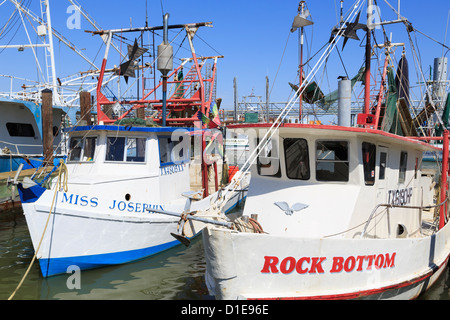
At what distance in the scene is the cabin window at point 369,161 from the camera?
707cm

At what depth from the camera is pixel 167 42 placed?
1178cm

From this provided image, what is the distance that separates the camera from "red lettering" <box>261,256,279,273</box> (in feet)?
18.6

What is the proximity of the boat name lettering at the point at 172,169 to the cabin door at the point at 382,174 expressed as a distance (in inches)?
239

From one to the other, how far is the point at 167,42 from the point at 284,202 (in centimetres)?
694

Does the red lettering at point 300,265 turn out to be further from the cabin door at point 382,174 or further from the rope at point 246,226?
the cabin door at point 382,174

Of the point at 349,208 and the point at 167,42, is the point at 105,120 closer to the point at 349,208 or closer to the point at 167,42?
the point at 167,42

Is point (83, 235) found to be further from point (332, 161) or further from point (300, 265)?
point (332, 161)

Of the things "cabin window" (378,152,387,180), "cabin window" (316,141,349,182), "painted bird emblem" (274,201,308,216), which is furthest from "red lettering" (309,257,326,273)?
"cabin window" (378,152,387,180)

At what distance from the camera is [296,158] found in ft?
23.4

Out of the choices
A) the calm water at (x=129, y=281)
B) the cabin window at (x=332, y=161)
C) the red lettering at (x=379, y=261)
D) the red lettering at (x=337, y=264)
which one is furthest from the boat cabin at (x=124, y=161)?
the red lettering at (x=379, y=261)

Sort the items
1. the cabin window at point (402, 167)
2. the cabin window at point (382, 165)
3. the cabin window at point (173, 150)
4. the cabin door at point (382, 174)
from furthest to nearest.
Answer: the cabin window at point (173, 150) → the cabin window at point (402, 167) → the cabin window at point (382, 165) → the cabin door at point (382, 174)

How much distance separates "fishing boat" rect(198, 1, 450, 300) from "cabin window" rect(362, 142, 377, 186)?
0.7 inches
